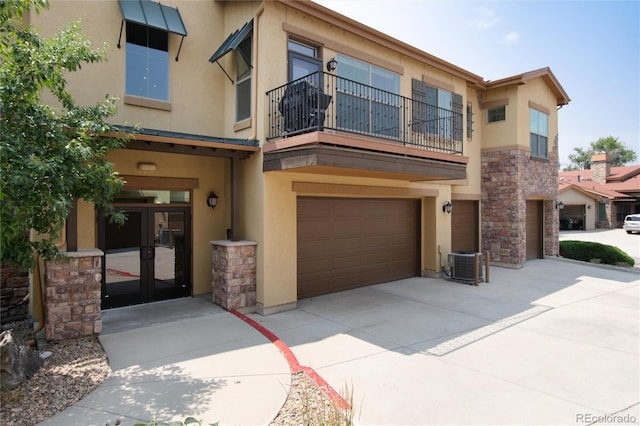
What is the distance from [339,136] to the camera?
268 inches

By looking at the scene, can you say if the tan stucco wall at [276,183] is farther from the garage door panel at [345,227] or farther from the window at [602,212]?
the window at [602,212]

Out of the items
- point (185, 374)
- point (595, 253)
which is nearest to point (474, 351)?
point (185, 374)

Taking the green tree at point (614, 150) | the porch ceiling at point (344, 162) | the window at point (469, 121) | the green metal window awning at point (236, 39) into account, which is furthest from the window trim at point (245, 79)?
the green tree at point (614, 150)

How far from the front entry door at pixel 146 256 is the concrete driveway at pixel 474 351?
2.96 meters

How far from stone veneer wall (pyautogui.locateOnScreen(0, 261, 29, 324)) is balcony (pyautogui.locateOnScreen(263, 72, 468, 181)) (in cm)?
594

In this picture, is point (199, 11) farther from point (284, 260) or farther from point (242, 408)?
point (242, 408)

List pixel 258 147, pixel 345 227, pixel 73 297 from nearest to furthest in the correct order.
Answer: pixel 73 297, pixel 258 147, pixel 345 227

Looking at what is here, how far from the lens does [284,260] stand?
8.23m

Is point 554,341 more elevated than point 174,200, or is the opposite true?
point 174,200

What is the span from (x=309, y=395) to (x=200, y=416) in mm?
1276

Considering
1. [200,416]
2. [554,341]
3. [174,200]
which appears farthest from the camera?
[174,200]

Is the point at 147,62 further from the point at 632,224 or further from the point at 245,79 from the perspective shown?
the point at 632,224

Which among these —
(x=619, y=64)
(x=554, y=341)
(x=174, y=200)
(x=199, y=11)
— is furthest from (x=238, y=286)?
(x=619, y=64)

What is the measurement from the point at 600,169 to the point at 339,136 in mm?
43961
